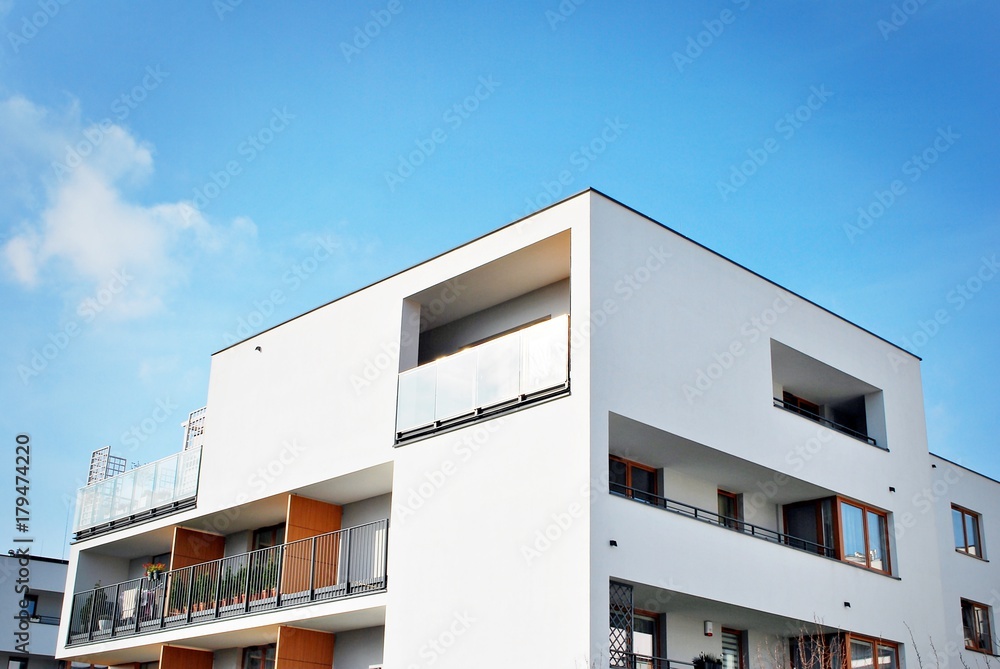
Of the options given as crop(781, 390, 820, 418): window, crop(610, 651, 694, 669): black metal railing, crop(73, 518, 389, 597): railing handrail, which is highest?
crop(781, 390, 820, 418): window

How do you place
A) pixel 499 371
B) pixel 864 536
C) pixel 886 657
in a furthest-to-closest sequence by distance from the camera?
pixel 864 536, pixel 886 657, pixel 499 371

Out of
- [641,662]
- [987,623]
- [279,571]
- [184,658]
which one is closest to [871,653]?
[641,662]

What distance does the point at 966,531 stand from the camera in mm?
27266

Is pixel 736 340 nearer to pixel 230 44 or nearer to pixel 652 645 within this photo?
pixel 652 645

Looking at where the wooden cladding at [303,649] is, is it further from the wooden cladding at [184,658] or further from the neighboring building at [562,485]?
the wooden cladding at [184,658]

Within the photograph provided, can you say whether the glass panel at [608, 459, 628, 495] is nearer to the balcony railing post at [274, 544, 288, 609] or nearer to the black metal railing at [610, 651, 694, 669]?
the black metal railing at [610, 651, 694, 669]

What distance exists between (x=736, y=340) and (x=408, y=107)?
7278 millimetres

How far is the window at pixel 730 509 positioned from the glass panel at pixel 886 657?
3515 millimetres

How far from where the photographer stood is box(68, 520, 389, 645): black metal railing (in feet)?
70.7

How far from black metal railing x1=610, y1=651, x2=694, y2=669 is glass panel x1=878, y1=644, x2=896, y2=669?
4161mm

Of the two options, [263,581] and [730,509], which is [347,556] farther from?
[730,509]

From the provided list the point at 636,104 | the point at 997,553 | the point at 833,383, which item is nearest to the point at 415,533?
the point at 636,104

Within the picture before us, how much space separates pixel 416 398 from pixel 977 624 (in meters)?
15.2

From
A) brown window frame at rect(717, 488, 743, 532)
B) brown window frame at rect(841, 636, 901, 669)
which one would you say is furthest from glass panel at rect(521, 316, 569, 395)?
brown window frame at rect(841, 636, 901, 669)
